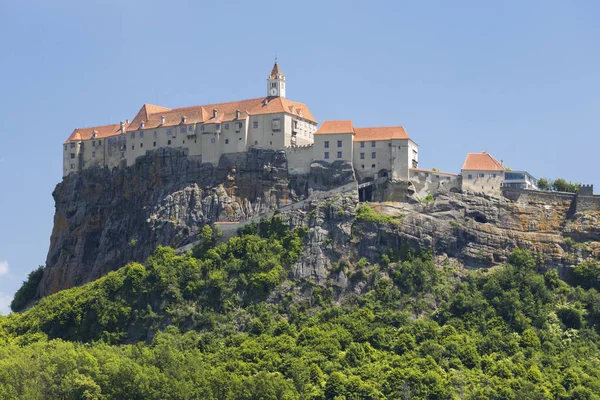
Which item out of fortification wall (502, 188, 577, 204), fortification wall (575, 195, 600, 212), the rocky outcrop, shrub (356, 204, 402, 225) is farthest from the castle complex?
fortification wall (575, 195, 600, 212)

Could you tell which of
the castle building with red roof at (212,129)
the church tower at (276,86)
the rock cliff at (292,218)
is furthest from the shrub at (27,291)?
Result: the church tower at (276,86)

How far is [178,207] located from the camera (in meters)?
139

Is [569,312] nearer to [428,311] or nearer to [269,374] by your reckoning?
[428,311]

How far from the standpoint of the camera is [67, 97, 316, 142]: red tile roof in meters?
141

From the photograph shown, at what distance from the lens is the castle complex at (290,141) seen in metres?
136

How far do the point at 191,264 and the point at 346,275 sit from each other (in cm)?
1465

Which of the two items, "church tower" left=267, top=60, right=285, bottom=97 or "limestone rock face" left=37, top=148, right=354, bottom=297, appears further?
"church tower" left=267, top=60, right=285, bottom=97

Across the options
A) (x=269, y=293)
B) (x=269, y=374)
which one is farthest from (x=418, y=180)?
(x=269, y=374)

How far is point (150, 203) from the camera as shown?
468ft

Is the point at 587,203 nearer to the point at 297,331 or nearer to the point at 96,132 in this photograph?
the point at 297,331

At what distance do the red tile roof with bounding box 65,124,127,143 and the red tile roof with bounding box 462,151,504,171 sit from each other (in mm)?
38700

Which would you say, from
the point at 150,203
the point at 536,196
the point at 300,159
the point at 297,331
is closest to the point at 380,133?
the point at 300,159

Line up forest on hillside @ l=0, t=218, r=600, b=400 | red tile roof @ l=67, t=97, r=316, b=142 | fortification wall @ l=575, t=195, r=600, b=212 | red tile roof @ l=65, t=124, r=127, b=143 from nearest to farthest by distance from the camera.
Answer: forest on hillside @ l=0, t=218, r=600, b=400 → fortification wall @ l=575, t=195, r=600, b=212 → red tile roof @ l=67, t=97, r=316, b=142 → red tile roof @ l=65, t=124, r=127, b=143

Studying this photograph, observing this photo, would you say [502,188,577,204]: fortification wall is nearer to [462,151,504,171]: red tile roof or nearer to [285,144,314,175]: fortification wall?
[462,151,504,171]: red tile roof
